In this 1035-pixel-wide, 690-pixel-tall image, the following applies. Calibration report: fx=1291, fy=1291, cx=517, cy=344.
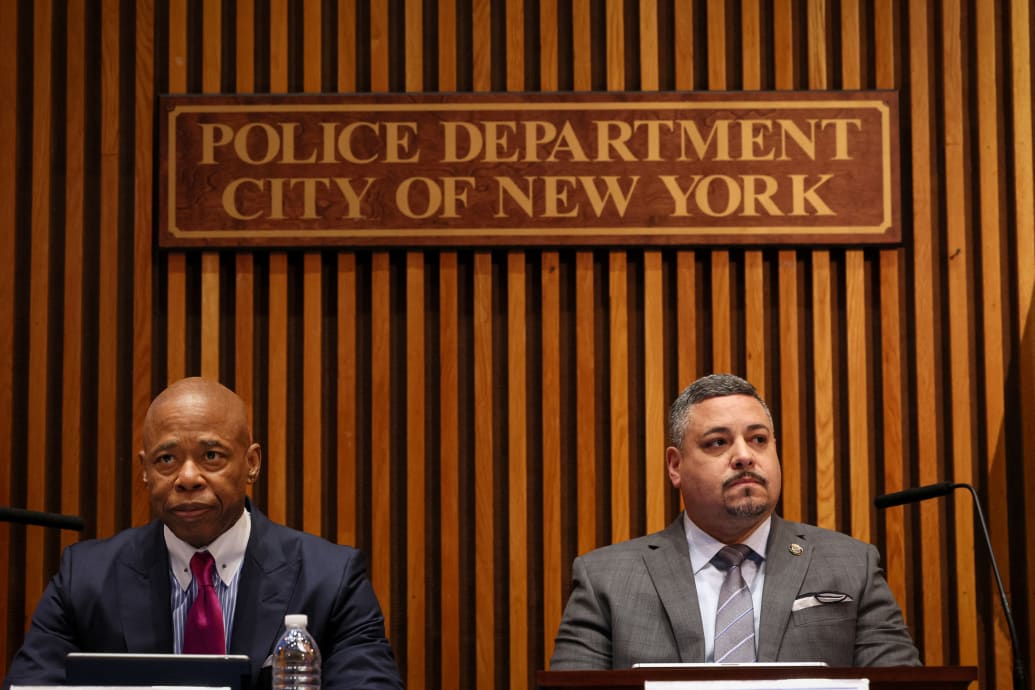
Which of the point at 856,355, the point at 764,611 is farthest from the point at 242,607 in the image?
the point at 856,355

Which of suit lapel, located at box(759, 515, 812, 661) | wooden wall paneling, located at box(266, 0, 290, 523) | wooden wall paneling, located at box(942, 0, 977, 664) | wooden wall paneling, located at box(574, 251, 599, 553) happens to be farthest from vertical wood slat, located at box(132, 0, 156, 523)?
wooden wall paneling, located at box(942, 0, 977, 664)

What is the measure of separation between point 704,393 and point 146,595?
150cm

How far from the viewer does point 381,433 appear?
4059mm

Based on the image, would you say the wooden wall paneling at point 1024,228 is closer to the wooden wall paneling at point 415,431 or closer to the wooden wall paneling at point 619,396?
the wooden wall paneling at point 619,396

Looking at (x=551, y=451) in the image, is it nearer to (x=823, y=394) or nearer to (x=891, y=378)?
(x=823, y=394)

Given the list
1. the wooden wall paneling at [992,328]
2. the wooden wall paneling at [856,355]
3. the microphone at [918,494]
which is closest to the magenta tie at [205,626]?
the microphone at [918,494]

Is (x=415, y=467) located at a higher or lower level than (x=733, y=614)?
higher

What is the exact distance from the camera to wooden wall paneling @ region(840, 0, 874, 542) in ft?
13.2

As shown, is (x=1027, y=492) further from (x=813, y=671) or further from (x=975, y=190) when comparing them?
(x=813, y=671)

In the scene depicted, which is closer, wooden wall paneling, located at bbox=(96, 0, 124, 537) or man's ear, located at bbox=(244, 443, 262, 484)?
man's ear, located at bbox=(244, 443, 262, 484)

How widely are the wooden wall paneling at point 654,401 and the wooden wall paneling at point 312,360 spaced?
1027 millimetres

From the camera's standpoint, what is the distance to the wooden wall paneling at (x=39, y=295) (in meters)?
4.05

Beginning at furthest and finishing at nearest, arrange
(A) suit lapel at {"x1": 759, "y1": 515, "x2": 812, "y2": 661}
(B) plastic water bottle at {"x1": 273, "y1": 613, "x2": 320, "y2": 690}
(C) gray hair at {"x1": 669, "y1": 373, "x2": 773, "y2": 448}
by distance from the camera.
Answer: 1. (C) gray hair at {"x1": 669, "y1": 373, "x2": 773, "y2": 448}
2. (A) suit lapel at {"x1": 759, "y1": 515, "x2": 812, "y2": 661}
3. (B) plastic water bottle at {"x1": 273, "y1": 613, "x2": 320, "y2": 690}

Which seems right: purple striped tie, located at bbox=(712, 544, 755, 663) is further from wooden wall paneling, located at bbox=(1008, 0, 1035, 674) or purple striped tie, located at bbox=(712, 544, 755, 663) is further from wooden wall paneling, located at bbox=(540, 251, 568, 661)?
wooden wall paneling, located at bbox=(1008, 0, 1035, 674)
